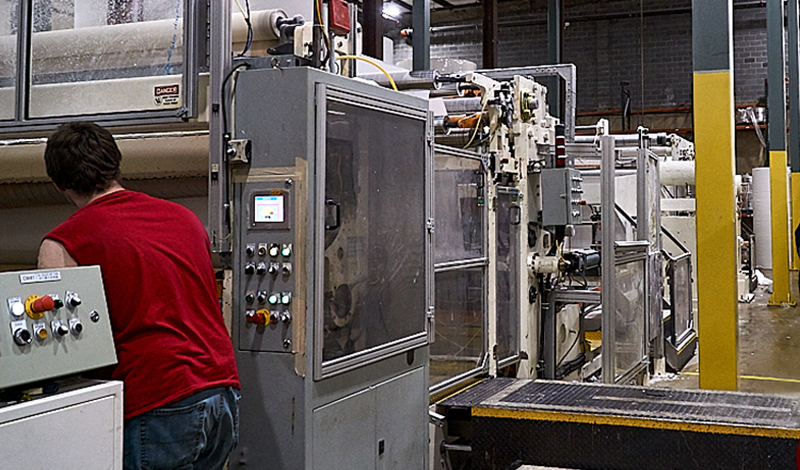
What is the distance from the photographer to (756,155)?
49.9ft

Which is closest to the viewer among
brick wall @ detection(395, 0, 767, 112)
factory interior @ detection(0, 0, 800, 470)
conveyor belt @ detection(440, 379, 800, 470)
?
factory interior @ detection(0, 0, 800, 470)

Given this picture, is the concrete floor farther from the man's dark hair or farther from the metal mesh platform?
the man's dark hair

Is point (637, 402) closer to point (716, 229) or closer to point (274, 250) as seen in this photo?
point (716, 229)

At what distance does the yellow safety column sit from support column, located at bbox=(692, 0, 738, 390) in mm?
6623

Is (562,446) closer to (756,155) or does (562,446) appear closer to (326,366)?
(326,366)

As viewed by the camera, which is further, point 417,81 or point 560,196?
point 560,196

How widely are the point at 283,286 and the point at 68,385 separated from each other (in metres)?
0.79

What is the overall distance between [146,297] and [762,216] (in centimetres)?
1218

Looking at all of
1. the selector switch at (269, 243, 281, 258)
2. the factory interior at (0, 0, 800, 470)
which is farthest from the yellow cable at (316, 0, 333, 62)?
the selector switch at (269, 243, 281, 258)

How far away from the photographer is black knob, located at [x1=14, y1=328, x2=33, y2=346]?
5.58 feet

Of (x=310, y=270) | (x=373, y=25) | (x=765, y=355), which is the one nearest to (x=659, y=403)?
(x=310, y=270)

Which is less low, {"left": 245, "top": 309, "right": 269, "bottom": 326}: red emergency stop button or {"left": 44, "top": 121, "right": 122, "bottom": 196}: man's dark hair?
{"left": 44, "top": 121, "right": 122, "bottom": 196}: man's dark hair

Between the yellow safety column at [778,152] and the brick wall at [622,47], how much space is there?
388 cm

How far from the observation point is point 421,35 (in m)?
8.28
